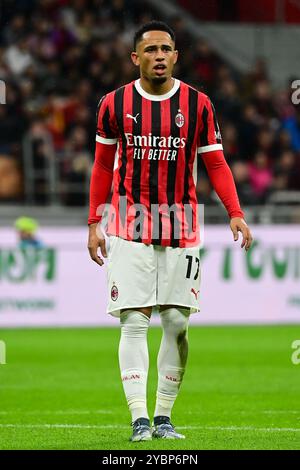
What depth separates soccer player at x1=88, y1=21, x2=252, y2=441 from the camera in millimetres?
7102

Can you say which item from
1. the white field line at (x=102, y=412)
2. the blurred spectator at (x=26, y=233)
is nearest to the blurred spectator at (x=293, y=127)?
the blurred spectator at (x=26, y=233)

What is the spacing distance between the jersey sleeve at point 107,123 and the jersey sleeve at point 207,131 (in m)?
0.51

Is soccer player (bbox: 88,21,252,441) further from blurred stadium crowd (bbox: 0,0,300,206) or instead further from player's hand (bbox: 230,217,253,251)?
blurred stadium crowd (bbox: 0,0,300,206)

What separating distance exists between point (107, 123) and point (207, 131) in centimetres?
60

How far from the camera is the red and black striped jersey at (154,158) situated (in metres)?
7.20

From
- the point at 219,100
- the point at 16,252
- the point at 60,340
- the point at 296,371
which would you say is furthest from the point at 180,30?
the point at 296,371

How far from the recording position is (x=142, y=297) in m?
7.08

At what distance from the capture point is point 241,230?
7.13 meters

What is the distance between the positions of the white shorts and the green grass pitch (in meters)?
0.81

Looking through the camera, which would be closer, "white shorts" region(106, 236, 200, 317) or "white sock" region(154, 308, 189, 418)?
"white shorts" region(106, 236, 200, 317)

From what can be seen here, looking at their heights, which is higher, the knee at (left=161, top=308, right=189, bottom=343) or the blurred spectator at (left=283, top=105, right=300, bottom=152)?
the blurred spectator at (left=283, top=105, right=300, bottom=152)

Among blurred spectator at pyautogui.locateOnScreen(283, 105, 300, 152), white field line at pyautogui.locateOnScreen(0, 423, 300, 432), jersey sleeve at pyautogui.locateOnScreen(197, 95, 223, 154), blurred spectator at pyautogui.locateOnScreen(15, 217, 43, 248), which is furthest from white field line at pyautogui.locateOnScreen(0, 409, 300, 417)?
blurred spectator at pyautogui.locateOnScreen(283, 105, 300, 152)

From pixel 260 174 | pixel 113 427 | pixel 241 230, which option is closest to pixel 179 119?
pixel 241 230

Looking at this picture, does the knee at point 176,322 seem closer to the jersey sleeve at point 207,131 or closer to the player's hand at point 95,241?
the player's hand at point 95,241
